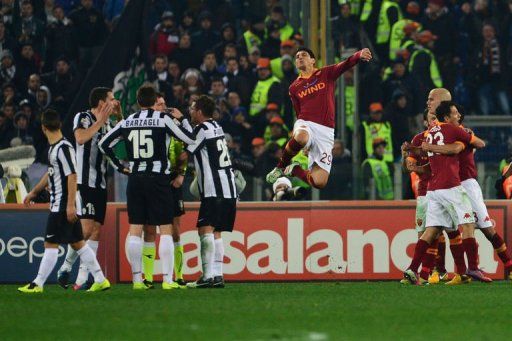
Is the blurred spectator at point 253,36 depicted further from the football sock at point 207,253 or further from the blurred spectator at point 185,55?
the football sock at point 207,253

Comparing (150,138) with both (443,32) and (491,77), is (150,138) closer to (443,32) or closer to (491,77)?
(491,77)

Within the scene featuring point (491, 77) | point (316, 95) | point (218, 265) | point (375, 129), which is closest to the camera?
point (218, 265)

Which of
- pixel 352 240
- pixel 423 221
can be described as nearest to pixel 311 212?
pixel 352 240

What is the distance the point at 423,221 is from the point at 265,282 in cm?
200

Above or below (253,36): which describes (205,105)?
below

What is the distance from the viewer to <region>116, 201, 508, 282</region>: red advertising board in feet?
55.7

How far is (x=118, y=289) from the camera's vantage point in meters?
15.1

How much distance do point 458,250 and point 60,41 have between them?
11.0m

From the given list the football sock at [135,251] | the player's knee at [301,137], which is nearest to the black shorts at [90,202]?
the football sock at [135,251]

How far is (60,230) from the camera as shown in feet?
45.9

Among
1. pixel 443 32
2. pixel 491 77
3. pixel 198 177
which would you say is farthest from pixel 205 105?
pixel 443 32

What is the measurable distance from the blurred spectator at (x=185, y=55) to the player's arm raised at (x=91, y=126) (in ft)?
28.8

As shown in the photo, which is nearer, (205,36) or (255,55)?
(255,55)

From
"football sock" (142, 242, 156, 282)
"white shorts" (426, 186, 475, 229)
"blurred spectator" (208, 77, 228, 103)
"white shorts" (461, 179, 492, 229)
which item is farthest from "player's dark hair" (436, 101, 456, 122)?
"blurred spectator" (208, 77, 228, 103)
